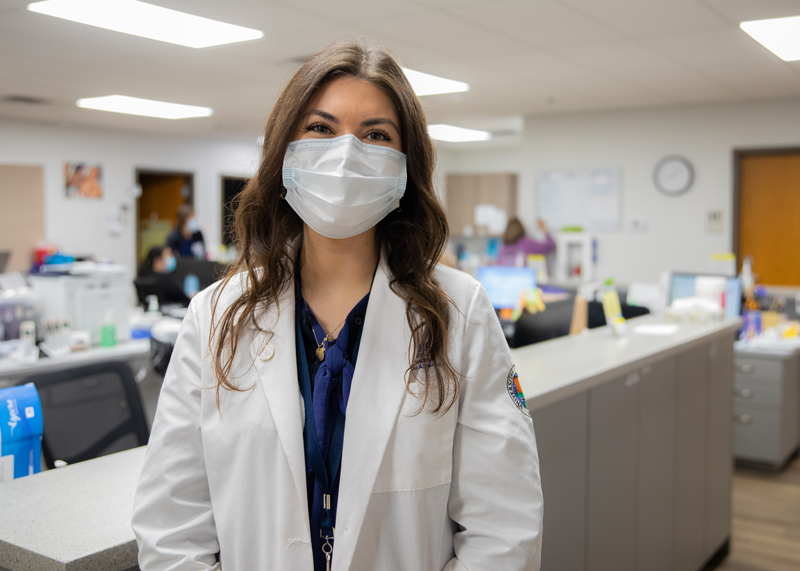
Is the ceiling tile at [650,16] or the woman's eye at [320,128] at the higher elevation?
the ceiling tile at [650,16]

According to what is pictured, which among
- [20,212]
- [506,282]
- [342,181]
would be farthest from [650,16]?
[20,212]

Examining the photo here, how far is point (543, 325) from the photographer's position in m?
3.36

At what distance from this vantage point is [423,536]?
1038mm

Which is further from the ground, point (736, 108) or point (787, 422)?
point (736, 108)

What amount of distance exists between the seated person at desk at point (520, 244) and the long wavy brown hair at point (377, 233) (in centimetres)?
652

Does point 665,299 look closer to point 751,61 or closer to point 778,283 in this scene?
point 751,61

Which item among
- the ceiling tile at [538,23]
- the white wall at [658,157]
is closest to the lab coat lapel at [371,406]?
the ceiling tile at [538,23]

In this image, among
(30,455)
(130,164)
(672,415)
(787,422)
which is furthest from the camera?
(130,164)

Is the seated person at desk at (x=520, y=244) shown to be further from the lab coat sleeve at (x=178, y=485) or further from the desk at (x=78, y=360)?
the lab coat sleeve at (x=178, y=485)

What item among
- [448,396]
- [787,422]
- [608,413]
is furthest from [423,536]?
[787,422]

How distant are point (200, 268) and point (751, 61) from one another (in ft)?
14.3

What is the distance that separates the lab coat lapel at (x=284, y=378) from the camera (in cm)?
102

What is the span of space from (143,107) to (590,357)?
6.26 m

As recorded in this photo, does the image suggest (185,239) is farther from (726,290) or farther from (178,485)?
(178,485)
